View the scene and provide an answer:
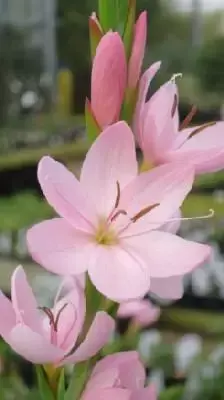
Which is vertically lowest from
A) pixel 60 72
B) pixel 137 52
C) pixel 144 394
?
pixel 60 72

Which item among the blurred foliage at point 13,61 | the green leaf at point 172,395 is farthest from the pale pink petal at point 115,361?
the blurred foliage at point 13,61

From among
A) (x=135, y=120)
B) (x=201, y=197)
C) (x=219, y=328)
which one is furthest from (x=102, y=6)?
(x=201, y=197)

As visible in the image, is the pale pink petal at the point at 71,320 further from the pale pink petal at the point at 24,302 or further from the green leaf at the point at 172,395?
the green leaf at the point at 172,395

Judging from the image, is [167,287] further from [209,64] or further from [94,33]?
[209,64]

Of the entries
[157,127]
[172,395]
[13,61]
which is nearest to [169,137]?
[157,127]

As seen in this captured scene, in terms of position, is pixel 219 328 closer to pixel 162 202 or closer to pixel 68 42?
pixel 68 42

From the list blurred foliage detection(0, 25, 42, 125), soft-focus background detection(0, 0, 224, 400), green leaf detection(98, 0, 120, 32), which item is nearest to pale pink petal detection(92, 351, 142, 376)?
green leaf detection(98, 0, 120, 32)

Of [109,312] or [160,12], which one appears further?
[160,12]

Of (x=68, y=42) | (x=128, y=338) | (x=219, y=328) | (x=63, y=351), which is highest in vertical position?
(x=63, y=351)
